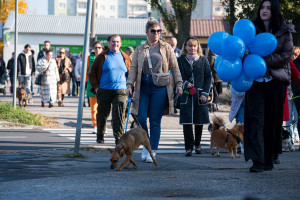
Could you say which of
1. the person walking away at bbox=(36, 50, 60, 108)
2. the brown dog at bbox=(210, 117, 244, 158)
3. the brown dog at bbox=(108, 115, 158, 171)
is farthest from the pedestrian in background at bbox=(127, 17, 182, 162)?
the person walking away at bbox=(36, 50, 60, 108)

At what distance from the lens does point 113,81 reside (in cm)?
1080

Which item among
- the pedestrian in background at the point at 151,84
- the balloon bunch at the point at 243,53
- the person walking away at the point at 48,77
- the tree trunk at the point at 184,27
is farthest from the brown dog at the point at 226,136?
the tree trunk at the point at 184,27

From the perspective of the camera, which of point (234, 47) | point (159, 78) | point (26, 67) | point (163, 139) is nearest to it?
point (234, 47)

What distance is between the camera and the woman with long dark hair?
7277 millimetres

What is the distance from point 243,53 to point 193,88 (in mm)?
2494

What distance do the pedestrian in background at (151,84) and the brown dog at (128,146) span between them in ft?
1.25

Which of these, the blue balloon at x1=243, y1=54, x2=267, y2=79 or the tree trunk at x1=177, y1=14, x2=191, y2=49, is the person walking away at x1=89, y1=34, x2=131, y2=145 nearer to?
the blue balloon at x1=243, y1=54, x2=267, y2=79

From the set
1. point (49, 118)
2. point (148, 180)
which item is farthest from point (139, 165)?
point (49, 118)

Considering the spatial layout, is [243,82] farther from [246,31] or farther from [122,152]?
[122,152]

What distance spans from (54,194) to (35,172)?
61.4 inches

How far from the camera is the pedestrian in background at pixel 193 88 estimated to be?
390 inches

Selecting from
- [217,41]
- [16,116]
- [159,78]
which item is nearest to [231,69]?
[217,41]

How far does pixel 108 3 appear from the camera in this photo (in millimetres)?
124250

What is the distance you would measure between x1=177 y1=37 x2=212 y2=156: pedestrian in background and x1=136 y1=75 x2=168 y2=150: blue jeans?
1.32 metres
